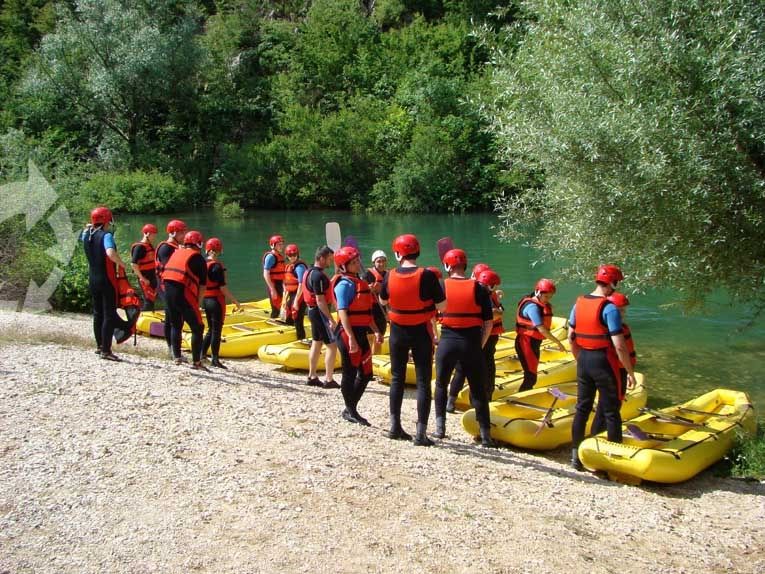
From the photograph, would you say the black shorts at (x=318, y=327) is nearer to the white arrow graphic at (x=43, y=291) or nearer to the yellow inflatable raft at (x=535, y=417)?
the yellow inflatable raft at (x=535, y=417)

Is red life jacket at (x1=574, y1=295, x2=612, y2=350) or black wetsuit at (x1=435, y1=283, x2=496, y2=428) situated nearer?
red life jacket at (x1=574, y1=295, x2=612, y2=350)

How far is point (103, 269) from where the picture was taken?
8.08m

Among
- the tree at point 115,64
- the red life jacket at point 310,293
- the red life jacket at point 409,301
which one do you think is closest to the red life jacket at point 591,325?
the red life jacket at point 409,301

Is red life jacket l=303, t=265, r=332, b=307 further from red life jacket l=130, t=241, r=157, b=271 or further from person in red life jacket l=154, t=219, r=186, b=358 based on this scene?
red life jacket l=130, t=241, r=157, b=271

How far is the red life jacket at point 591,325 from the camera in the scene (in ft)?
20.6

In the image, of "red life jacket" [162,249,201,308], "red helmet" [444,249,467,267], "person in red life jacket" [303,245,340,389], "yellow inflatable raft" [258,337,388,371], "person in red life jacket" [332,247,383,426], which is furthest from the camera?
"yellow inflatable raft" [258,337,388,371]

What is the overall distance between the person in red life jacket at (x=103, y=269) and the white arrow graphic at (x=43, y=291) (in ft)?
18.7

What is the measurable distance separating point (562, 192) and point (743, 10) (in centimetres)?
271

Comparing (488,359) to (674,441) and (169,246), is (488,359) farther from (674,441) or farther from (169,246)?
(169,246)

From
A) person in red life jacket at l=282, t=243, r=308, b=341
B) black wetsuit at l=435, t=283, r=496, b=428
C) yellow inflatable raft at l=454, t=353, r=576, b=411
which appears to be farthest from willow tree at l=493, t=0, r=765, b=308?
person in red life jacket at l=282, t=243, r=308, b=341

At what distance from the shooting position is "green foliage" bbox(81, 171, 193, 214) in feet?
110

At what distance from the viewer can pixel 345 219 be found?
33.3 metres

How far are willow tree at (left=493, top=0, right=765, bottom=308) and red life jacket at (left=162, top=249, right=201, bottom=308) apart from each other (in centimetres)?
384

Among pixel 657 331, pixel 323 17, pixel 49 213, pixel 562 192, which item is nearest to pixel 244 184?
pixel 323 17
